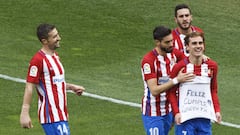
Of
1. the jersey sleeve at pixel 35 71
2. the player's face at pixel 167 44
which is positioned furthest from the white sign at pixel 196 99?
the jersey sleeve at pixel 35 71

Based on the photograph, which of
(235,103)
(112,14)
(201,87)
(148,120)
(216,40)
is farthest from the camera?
(112,14)

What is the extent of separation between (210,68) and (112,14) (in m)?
12.8

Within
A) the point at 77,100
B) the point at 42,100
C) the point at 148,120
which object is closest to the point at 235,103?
the point at 77,100

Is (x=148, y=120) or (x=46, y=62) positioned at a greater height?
(x=46, y=62)

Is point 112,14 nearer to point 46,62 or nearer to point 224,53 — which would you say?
point 224,53

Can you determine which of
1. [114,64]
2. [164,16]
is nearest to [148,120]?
[114,64]

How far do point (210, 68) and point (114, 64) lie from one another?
869 cm

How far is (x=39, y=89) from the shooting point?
12.6 meters

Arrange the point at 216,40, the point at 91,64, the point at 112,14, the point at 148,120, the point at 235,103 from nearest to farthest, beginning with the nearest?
1. the point at 148,120
2. the point at 235,103
3. the point at 91,64
4. the point at 216,40
5. the point at 112,14

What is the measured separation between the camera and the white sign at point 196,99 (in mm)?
12414

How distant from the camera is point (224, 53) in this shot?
22.4 metres

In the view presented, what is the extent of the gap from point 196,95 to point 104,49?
404 inches

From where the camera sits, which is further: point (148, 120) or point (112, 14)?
point (112, 14)

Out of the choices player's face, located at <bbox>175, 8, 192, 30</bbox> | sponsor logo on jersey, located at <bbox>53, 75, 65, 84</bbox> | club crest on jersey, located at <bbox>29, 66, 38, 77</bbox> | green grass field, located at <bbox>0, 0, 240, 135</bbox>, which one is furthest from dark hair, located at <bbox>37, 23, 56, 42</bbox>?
green grass field, located at <bbox>0, 0, 240, 135</bbox>
